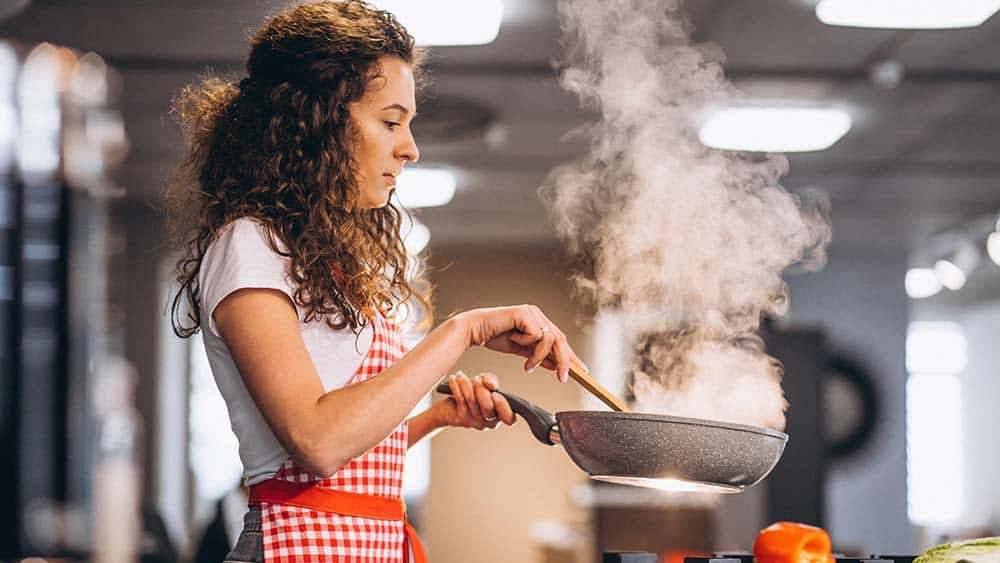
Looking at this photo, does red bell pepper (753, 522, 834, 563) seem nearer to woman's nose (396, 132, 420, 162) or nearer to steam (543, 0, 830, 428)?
steam (543, 0, 830, 428)

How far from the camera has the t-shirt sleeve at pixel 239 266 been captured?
132 cm

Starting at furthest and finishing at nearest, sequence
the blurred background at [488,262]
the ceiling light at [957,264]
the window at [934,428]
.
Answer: the window at [934,428] → the ceiling light at [957,264] → the blurred background at [488,262]

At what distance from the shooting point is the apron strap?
135 cm

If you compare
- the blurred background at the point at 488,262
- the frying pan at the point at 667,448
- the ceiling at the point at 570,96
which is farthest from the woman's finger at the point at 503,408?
the ceiling at the point at 570,96

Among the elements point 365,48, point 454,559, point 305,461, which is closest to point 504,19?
point 365,48

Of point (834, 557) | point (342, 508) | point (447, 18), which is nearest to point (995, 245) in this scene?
point (447, 18)

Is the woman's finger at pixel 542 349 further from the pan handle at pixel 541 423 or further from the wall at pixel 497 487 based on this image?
the wall at pixel 497 487

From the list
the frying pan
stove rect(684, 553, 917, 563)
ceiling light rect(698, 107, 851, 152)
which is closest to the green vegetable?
stove rect(684, 553, 917, 563)

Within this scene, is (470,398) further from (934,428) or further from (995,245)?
(934,428)

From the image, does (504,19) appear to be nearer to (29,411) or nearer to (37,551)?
(29,411)

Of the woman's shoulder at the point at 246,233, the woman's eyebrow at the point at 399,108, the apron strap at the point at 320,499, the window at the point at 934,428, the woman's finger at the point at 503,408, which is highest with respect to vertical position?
the window at the point at 934,428

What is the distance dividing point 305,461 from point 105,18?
340cm

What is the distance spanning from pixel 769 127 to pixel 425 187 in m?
2.38

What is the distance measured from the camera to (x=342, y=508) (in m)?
1.36
